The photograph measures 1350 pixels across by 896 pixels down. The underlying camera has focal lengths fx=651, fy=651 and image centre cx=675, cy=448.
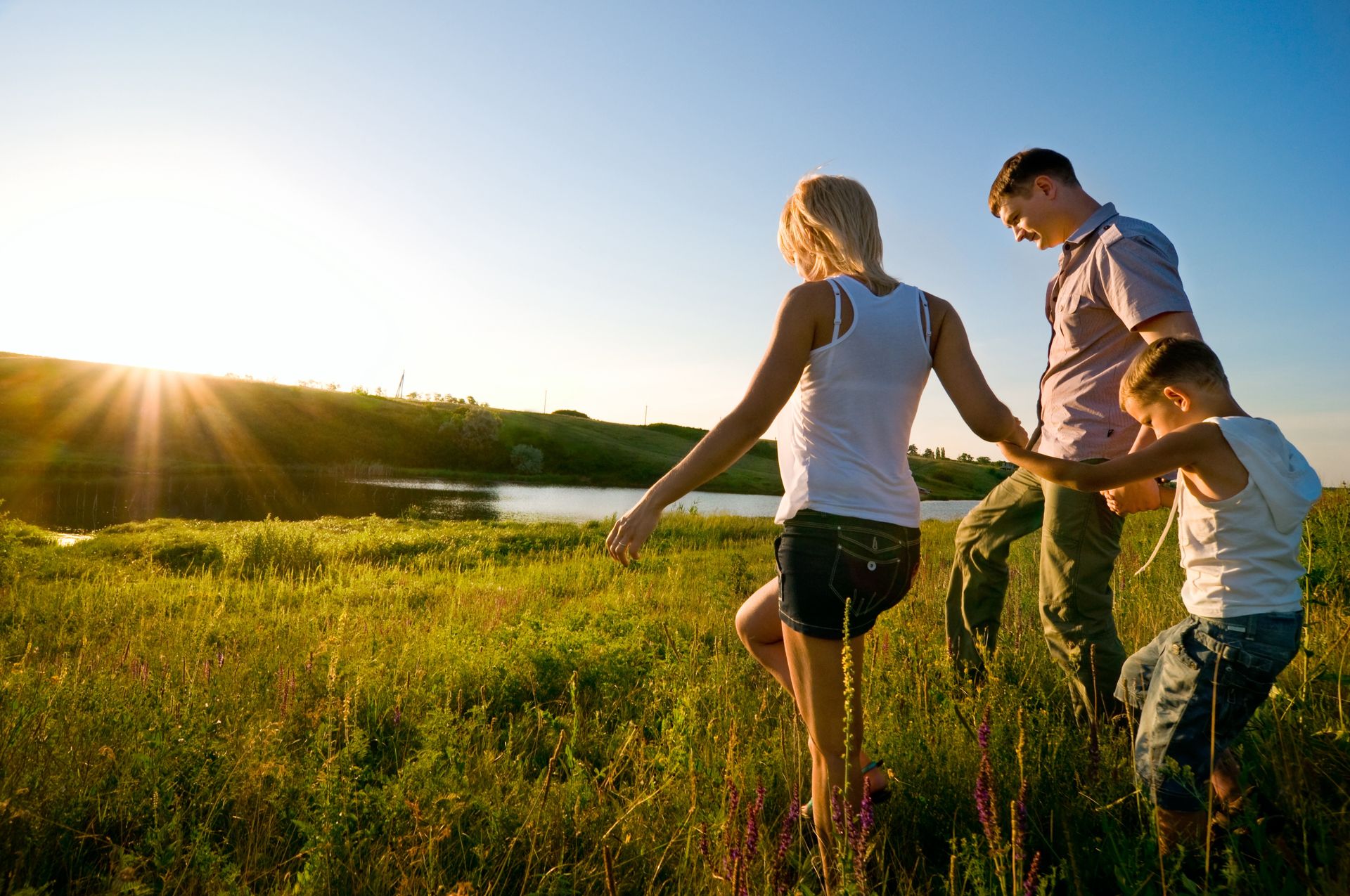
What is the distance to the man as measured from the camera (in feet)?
8.11

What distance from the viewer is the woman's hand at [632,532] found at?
1.75 metres

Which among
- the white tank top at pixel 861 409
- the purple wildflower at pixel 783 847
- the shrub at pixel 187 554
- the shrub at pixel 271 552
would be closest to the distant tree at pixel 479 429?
the shrub at pixel 187 554

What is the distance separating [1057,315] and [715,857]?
2634 mm

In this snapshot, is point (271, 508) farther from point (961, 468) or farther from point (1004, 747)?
point (961, 468)

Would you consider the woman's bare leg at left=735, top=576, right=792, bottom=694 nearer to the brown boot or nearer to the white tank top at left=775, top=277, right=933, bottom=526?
the white tank top at left=775, top=277, right=933, bottom=526

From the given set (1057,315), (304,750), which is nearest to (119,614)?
(304,750)

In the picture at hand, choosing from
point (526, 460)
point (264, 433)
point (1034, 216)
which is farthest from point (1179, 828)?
point (264, 433)

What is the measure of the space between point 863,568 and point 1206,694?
3.43ft

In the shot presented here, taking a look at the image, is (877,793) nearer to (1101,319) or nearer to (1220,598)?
(1220,598)

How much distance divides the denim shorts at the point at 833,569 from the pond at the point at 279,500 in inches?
780

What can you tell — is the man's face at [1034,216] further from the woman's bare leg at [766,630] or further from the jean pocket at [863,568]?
the woman's bare leg at [766,630]

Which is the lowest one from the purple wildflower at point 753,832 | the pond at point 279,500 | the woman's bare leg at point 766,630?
the pond at point 279,500

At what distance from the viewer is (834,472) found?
1.77 meters

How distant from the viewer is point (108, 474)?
35.6 m
